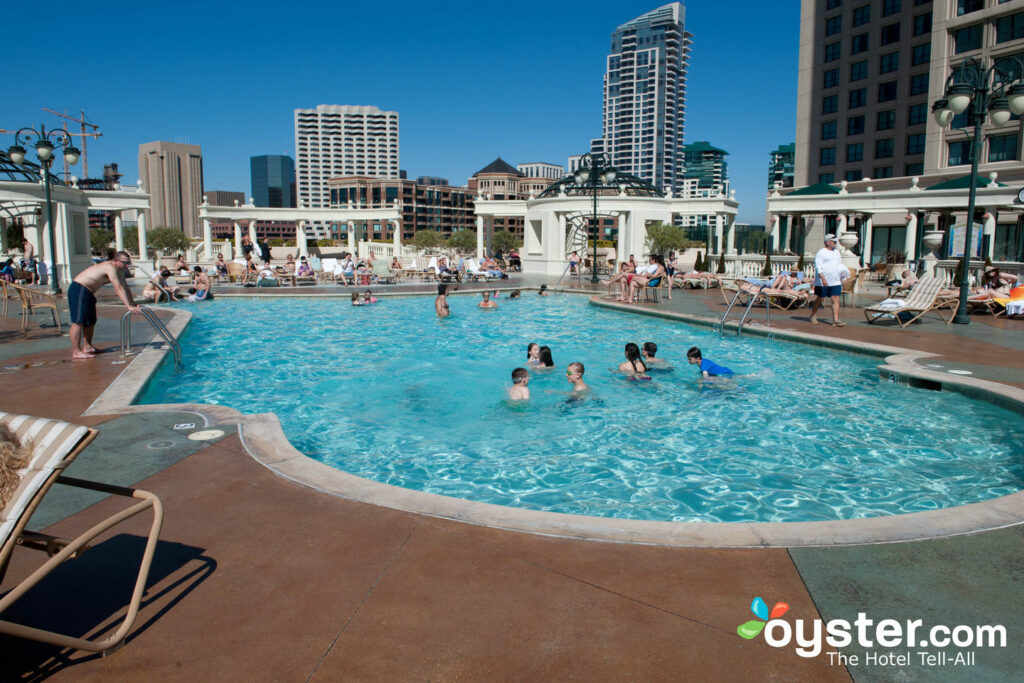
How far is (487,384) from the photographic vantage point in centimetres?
988

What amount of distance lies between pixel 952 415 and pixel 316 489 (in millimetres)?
6869

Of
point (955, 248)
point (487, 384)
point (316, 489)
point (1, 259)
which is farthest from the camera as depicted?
point (1, 259)

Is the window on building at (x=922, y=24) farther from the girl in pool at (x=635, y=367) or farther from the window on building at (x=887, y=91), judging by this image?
the girl in pool at (x=635, y=367)

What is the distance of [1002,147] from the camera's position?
3794cm

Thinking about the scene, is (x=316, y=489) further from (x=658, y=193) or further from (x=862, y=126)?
(x=862, y=126)

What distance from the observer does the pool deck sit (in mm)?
2465

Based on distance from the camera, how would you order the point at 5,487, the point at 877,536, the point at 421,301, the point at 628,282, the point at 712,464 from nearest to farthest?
the point at 5,487 → the point at 877,536 → the point at 712,464 → the point at 628,282 → the point at 421,301

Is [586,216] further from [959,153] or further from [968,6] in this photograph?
[968,6]

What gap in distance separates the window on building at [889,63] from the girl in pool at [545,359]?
51.9 meters

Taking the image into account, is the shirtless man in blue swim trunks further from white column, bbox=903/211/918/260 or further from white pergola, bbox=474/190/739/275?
white column, bbox=903/211/918/260

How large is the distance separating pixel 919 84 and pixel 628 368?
50282mm

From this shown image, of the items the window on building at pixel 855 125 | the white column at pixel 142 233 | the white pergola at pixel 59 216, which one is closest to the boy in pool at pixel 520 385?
the white pergola at pixel 59 216

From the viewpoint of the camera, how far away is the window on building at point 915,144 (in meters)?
47.0

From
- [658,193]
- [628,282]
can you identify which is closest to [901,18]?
[658,193]
